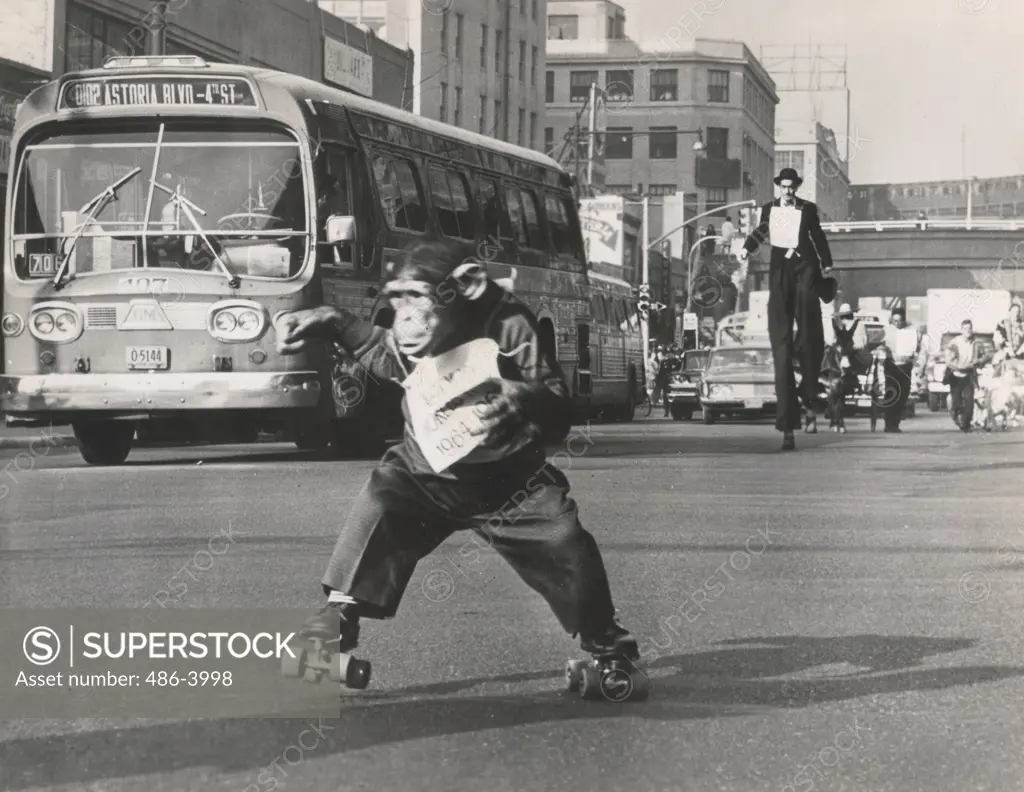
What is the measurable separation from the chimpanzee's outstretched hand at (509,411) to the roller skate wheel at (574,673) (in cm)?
71

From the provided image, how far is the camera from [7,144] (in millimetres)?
27906

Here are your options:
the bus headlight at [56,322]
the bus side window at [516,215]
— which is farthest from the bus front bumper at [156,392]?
the bus side window at [516,215]

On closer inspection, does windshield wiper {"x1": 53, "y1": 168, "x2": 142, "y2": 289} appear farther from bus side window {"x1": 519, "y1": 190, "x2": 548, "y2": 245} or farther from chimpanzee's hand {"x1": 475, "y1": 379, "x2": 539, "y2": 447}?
chimpanzee's hand {"x1": 475, "y1": 379, "x2": 539, "y2": 447}

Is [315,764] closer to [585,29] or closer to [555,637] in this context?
[555,637]

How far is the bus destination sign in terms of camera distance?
14.8m

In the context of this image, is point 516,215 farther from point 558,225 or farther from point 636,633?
point 636,633

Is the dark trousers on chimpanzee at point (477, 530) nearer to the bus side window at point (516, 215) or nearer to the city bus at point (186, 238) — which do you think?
the city bus at point (186, 238)

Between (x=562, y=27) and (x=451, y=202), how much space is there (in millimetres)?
65282

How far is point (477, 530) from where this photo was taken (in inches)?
217

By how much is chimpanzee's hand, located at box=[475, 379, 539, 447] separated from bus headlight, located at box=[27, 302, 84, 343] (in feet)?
34.5

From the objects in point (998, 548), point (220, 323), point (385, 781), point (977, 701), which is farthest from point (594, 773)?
point (220, 323)

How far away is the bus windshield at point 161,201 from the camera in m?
14.7

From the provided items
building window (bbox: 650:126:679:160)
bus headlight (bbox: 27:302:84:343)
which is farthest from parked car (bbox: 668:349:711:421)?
building window (bbox: 650:126:679:160)

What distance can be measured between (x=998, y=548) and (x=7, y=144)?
2025cm
